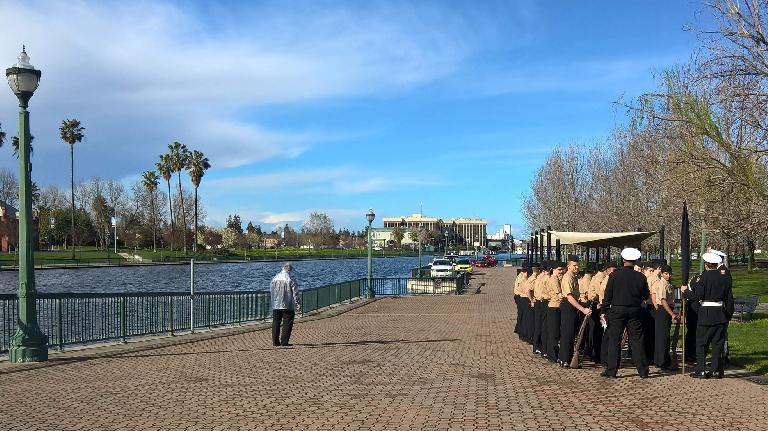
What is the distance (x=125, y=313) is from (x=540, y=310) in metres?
8.64

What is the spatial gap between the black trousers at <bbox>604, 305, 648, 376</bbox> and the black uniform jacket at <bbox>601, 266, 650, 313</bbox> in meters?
0.11

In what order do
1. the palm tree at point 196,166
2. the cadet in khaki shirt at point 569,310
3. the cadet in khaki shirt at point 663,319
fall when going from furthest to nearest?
the palm tree at point 196,166
the cadet in khaki shirt at point 569,310
the cadet in khaki shirt at point 663,319

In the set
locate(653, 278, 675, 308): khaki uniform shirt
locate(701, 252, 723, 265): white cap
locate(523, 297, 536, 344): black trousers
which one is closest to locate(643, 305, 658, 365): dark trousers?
locate(653, 278, 675, 308): khaki uniform shirt

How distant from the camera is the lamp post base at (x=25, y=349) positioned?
493 inches

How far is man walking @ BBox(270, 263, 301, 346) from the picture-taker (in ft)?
51.0

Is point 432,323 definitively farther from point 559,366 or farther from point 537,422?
point 537,422

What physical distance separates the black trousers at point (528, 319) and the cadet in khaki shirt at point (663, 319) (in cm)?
323

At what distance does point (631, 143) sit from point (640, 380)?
29.2 m

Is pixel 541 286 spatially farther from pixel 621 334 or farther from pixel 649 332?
pixel 621 334

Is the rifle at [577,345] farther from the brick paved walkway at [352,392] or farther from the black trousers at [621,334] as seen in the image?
the black trousers at [621,334]

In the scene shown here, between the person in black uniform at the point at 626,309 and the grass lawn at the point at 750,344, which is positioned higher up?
the person in black uniform at the point at 626,309

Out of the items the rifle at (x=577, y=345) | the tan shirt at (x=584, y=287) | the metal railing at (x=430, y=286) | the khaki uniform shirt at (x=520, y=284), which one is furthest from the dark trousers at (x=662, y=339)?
the metal railing at (x=430, y=286)

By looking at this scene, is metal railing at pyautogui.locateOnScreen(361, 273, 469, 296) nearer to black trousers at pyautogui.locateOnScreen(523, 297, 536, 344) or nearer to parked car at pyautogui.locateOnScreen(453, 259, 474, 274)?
parked car at pyautogui.locateOnScreen(453, 259, 474, 274)

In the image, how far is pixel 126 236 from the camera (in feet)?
420
